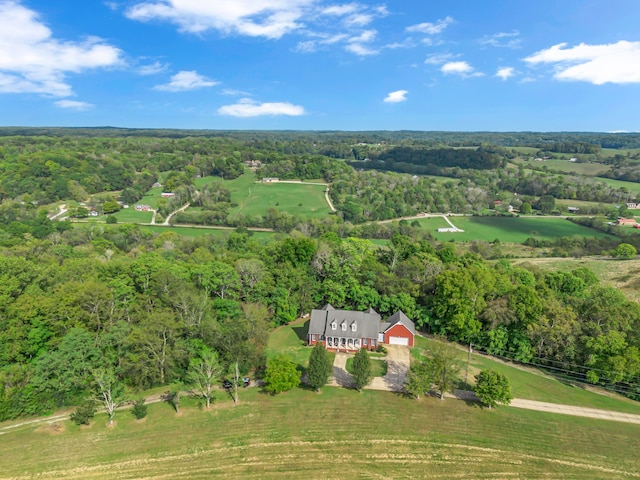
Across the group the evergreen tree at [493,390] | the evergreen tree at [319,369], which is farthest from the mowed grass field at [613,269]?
the evergreen tree at [319,369]

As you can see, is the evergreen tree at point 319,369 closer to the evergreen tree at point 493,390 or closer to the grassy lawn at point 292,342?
the grassy lawn at point 292,342

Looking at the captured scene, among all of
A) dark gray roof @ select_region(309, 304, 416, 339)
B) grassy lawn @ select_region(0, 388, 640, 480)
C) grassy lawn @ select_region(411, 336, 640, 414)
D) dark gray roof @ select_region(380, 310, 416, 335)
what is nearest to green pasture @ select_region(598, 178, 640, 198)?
grassy lawn @ select_region(411, 336, 640, 414)

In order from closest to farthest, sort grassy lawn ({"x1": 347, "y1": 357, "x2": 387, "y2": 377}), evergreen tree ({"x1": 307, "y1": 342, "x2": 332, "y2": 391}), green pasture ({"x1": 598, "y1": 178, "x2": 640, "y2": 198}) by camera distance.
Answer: evergreen tree ({"x1": 307, "y1": 342, "x2": 332, "y2": 391})
grassy lawn ({"x1": 347, "y1": 357, "x2": 387, "y2": 377})
green pasture ({"x1": 598, "y1": 178, "x2": 640, "y2": 198})

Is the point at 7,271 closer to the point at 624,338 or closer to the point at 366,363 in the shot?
the point at 366,363

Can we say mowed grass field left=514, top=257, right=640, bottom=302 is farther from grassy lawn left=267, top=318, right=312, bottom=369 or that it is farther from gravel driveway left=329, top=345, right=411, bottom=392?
grassy lawn left=267, top=318, right=312, bottom=369

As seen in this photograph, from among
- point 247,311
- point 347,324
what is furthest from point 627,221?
point 247,311

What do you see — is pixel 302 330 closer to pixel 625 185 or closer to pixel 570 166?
pixel 625 185
